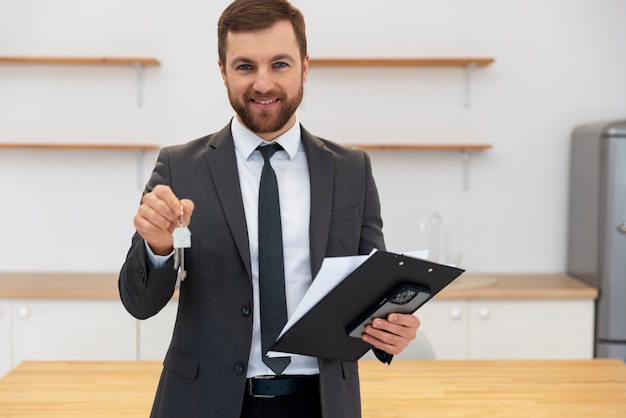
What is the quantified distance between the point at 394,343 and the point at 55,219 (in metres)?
2.82

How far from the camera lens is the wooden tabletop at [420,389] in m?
1.90

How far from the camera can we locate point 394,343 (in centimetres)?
141

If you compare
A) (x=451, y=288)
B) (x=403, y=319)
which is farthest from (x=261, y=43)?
(x=451, y=288)

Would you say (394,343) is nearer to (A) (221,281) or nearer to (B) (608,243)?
(A) (221,281)

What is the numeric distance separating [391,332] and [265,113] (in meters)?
0.48

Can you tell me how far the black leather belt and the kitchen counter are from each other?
1.88 metres

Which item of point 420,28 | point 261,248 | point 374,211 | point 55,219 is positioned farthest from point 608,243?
point 55,219

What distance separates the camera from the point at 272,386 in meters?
1.43

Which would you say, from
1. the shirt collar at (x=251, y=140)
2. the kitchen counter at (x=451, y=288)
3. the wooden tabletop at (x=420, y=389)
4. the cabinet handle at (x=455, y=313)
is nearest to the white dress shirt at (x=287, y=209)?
the shirt collar at (x=251, y=140)

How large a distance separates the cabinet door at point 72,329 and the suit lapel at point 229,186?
1983 millimetres

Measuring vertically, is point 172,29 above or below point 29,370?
above

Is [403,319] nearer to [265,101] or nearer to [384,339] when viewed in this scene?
[384,339]

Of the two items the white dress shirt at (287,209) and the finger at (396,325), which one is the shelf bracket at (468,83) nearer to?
the white dress shirt at (287,209)

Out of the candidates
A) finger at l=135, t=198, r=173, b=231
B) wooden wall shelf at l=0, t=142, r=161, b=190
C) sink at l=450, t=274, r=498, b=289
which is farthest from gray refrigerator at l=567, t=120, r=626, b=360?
finger at l=135, t=198, r=173, b=231
